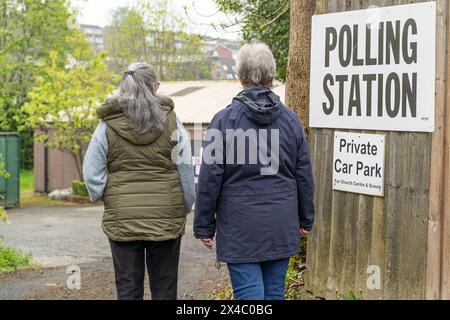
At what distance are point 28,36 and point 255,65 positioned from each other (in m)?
26.2

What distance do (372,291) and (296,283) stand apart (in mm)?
1251

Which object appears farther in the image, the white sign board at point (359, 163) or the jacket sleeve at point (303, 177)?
the white sign board at point (359, 163)

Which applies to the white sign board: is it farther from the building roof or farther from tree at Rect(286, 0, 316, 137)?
the building roof

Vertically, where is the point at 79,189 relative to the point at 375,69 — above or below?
below

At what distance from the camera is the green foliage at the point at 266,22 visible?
9.82m

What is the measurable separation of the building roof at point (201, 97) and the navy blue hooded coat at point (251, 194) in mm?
17049

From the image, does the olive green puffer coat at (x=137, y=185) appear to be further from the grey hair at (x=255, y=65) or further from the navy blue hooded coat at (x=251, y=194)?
the grey hair at (x=255, y=65)

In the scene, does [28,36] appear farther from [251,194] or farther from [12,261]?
[251,194]

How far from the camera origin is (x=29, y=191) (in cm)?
2794

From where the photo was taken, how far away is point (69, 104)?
885 inches

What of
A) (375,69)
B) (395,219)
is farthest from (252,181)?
(375,69)

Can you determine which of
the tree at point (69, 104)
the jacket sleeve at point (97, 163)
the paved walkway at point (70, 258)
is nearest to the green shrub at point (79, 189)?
the tree at point (69, 104)

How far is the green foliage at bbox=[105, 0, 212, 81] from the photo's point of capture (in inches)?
1462

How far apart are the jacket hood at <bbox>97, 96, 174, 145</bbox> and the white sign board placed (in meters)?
1.52
